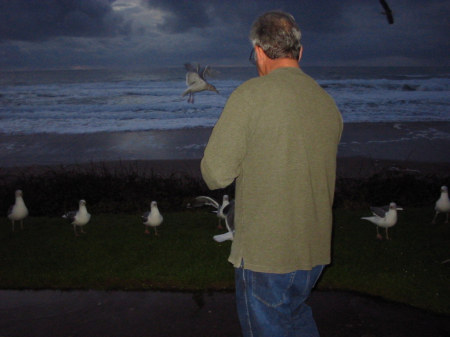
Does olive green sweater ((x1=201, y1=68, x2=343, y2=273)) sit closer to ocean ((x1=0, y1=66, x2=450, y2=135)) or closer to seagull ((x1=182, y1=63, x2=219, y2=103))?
seagull ((x1=182, y1=63, x2=219, y2=103))

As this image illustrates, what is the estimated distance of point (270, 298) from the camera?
7.07 ft

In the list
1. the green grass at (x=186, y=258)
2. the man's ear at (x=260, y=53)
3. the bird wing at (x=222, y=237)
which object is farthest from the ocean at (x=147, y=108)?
the man's ear at (x=260, y=53)

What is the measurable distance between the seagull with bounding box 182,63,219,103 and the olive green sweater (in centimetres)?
138

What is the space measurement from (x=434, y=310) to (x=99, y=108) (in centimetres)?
2527

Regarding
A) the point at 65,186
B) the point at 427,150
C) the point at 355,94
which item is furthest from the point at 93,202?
the point at 355,94

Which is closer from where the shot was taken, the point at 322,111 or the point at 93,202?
the point at 322,111

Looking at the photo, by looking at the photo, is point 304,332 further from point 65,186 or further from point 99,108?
point 99,108

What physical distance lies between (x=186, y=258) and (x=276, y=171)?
3.45 meters

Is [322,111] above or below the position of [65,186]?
above

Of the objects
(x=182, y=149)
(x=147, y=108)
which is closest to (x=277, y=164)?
(x=182, y=149)

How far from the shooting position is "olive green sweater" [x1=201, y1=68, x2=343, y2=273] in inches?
77.6

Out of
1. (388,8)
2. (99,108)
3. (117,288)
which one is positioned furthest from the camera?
(99,108)

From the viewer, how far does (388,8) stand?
3.56m

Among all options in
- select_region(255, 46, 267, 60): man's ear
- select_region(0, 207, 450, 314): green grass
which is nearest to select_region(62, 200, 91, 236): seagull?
select_region(0, 207, 450, 314): green grass
